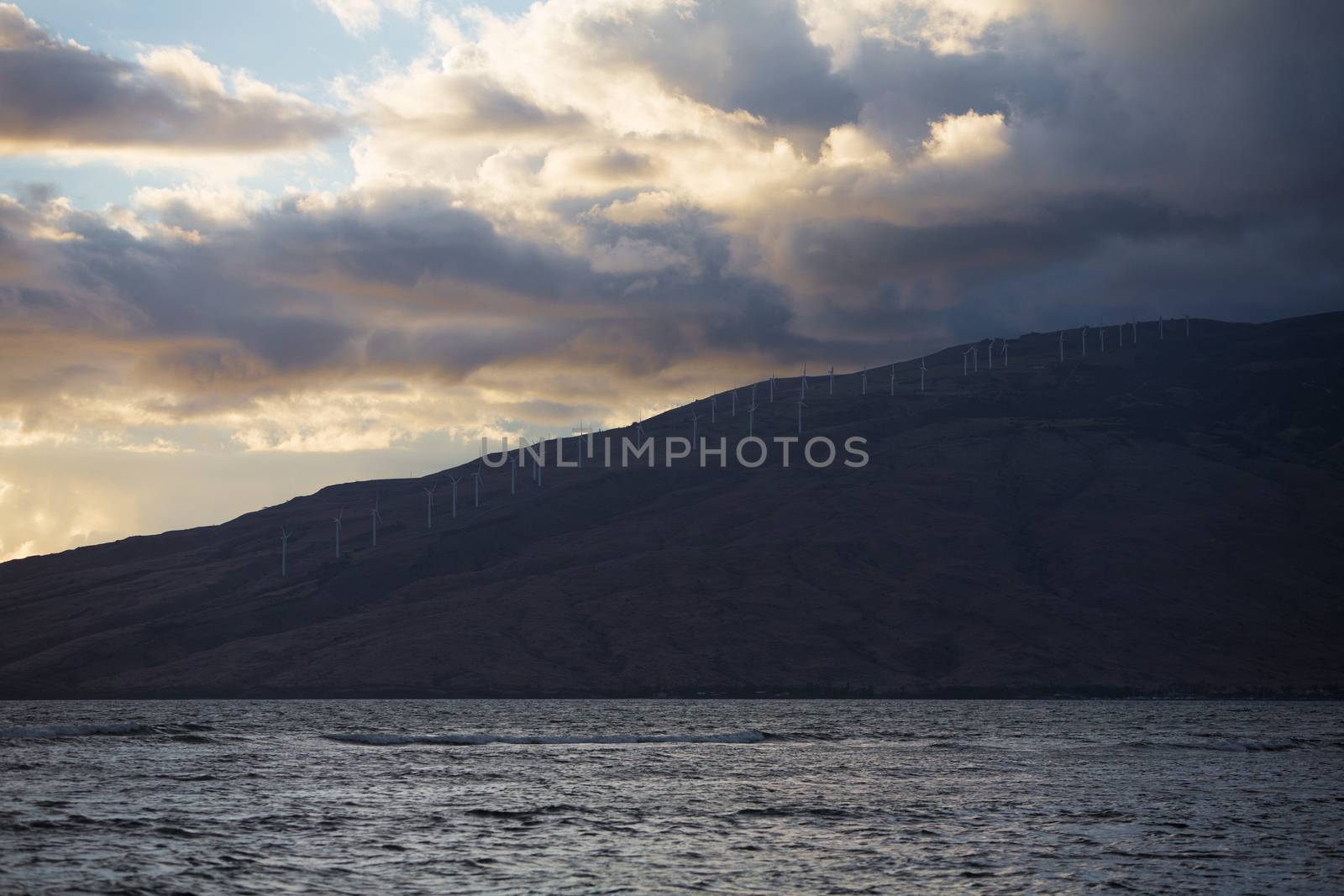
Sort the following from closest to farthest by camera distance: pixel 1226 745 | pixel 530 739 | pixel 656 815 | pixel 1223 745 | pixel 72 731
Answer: pixel 656 815 → pixel 1226 745 → pixel 1223 745 → pixel 530 739 → pixel 72 731

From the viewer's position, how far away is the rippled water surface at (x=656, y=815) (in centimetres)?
5041

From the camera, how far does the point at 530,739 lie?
141m

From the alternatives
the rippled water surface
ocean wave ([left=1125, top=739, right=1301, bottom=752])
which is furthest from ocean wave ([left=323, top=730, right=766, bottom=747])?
ocean wave ([left=1125, top=739, right=1301, bottom=752])

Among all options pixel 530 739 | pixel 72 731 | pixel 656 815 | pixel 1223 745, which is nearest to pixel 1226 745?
pixel 1223 745

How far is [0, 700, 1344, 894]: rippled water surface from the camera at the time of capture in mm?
50406

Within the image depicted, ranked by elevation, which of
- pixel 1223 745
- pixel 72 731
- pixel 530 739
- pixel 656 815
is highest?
pixel 656 815

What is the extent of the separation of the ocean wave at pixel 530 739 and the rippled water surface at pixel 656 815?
1.03m

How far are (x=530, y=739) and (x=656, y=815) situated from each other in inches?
2868

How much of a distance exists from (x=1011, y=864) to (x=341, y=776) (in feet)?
172

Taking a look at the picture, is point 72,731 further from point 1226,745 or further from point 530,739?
point 1226,745

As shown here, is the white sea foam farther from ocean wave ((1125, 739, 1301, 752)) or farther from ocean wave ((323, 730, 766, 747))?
ocean wave ((323, 730, 766, 747))

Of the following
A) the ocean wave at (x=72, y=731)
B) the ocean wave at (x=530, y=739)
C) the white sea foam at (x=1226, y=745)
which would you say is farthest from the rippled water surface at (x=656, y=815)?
the ocean wave at (x=72, y=731)

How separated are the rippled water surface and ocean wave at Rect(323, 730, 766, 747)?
103 cm

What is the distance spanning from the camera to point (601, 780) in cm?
9206
